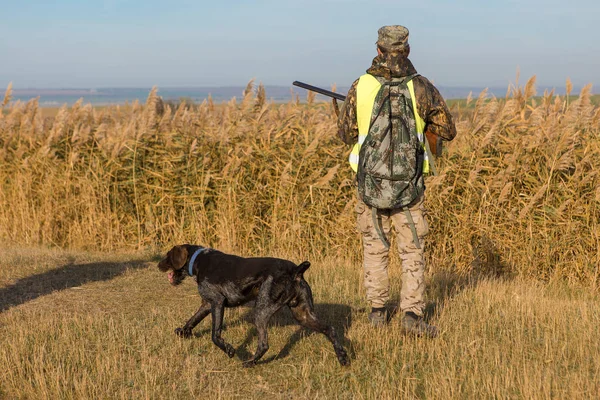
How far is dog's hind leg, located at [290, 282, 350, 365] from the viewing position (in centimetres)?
573

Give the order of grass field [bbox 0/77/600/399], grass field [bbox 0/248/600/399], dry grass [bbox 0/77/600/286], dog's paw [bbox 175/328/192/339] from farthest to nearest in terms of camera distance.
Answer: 1. dry grass [bbox 0/77/600/286]
2. dog's paw [bbox 175/328/192/339]
3. grass field [bbox 0/77/600/399]
4. grass field [bbox 0/248/600/399]

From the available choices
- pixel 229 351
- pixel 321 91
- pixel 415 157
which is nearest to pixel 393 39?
pixel 415 157

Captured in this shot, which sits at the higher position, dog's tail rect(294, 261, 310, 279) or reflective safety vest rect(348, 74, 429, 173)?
reflective safety vest rect(348, 74, 429, 173)

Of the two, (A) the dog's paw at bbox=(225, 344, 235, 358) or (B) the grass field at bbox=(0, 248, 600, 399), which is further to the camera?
(A) the dog's paw at bbox=(225, 344, 235, 358)

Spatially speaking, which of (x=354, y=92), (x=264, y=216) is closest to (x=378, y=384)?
(x=354, y=92)

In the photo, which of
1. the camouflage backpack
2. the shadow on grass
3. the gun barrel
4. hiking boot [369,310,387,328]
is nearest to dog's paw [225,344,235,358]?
hiking boot [369,310,387,328]

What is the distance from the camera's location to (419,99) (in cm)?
597

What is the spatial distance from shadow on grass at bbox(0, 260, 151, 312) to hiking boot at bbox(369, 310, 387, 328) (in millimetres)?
4063

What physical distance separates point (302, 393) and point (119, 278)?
181 inches

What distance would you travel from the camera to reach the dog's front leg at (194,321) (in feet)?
20.9

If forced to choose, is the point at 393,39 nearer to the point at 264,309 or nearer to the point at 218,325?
the point at 264,309

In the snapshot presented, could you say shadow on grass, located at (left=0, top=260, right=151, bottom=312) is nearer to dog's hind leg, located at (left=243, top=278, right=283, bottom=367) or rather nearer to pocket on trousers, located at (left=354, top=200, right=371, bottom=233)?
dog's hind leg, located at (left=243, top=278, right=283, bottom=367)

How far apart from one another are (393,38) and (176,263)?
282cm

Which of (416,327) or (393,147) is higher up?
(393,147)
